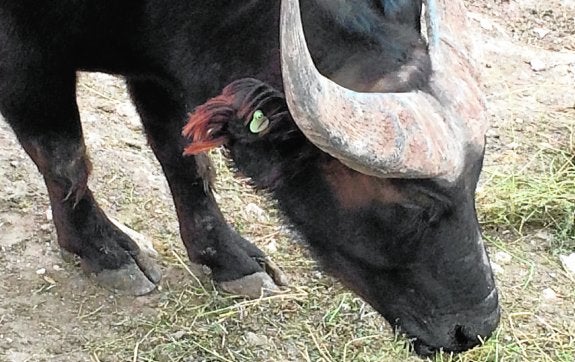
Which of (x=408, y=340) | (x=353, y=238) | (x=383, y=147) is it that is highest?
(x=383, y=147)

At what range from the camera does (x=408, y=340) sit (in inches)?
121

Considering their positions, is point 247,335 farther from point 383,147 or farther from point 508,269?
point 383,147

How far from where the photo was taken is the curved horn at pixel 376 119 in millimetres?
2279

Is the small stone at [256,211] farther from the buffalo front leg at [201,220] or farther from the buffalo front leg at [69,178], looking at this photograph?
the buffalo front leg at [69,178]

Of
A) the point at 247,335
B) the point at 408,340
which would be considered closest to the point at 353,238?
the point at 408,340

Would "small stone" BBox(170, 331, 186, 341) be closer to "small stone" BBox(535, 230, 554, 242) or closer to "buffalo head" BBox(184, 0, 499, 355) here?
"buffalo head" BBox(184, 0, 499, 355)

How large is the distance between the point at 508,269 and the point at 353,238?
4.91 ft

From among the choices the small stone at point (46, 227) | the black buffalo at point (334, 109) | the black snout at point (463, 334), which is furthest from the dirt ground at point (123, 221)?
the black snout at point (463, 334)

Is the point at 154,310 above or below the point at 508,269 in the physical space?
above

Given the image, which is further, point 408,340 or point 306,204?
point 408,340

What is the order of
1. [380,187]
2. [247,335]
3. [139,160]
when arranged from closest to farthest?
[380,187] < [247,335] < [139,160]

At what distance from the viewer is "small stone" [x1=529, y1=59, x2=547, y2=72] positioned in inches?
214

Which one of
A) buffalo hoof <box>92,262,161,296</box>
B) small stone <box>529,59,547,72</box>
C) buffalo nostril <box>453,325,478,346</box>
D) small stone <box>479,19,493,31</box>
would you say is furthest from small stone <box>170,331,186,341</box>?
small stone <box>479,19,493,31</box>

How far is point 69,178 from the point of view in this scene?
3.52m
